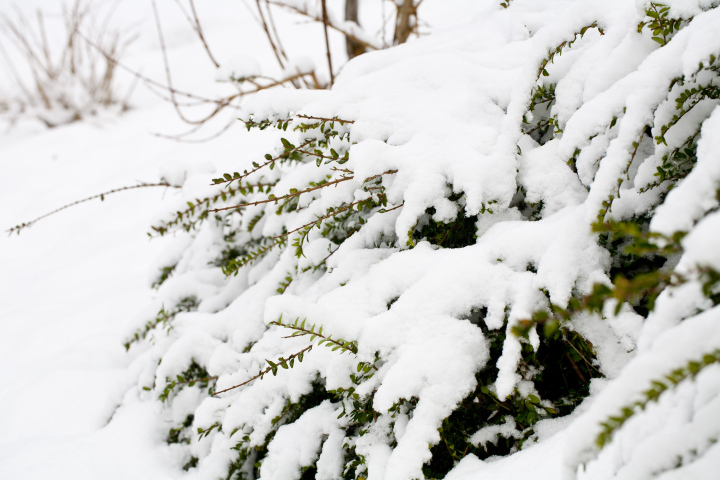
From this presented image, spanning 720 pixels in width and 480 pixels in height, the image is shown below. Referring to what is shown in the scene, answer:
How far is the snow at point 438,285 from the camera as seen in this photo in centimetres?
64

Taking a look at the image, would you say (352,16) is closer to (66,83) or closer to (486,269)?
(486,269)

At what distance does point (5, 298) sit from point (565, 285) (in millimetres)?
3547

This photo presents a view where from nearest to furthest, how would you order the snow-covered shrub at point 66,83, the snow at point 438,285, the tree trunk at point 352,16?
1. the snow at point 438,285
2. the tree trunk at point 352,16
3. the snow-covered shrub at point 66,83

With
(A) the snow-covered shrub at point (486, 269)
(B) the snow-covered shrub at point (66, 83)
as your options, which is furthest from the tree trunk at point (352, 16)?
(B) the snow-covered shrub at point (66, 83)

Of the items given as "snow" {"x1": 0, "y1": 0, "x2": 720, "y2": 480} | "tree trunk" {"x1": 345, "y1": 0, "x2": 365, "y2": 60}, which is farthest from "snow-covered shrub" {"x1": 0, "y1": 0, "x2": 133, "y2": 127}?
"snow" {"x1": 0, "y1": 0, "x2": 720, "y2": 480}

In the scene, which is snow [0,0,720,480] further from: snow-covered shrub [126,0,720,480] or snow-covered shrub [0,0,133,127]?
snow-covered shrub [0,0,133,127]

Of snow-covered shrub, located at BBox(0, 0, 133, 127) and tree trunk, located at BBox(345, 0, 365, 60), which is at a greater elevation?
tree trunk, located at BBox(345, 0, 365, 60)

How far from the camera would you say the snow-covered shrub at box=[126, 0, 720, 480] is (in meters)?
0.65

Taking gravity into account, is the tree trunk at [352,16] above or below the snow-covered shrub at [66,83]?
above

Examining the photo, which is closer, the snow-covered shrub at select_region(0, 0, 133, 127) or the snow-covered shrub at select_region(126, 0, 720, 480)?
the snow-covered shrub at select_region(126, 0, 720, 480)

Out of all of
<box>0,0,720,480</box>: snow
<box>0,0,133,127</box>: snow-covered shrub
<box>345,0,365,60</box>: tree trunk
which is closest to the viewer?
<box>0,0,720,480</box>: snow

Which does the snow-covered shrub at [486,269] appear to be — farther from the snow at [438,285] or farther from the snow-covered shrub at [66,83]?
the snow-covered shrub at [66,83]

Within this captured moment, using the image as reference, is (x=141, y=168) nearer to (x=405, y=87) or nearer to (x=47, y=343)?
(x=47, y=343)

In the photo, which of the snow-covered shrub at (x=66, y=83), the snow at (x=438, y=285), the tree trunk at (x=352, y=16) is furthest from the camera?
the snow-covered shrub at (x=66, y=83)
